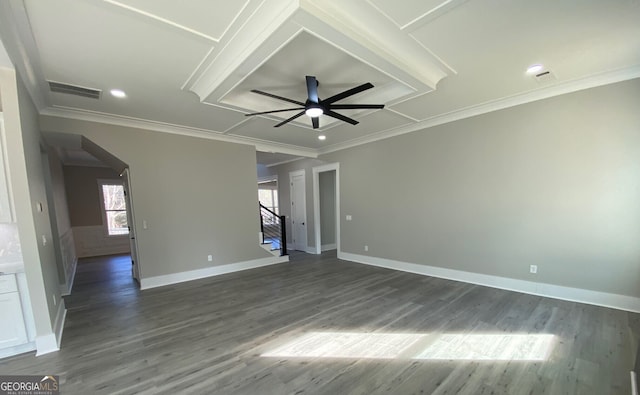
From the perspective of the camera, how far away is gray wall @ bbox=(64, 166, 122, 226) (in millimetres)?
7070

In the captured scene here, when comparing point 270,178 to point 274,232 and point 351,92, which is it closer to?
point 274,232

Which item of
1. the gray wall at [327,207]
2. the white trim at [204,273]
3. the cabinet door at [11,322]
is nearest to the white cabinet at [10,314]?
the cabinet door at [11,322]

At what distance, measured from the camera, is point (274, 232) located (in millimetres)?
8219

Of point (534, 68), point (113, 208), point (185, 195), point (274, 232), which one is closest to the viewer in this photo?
point (534, 68)

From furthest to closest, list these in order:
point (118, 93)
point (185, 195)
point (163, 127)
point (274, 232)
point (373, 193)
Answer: point (274, 232), point (373, 193), point (185, 195), point (163, 127), point (118, 93)

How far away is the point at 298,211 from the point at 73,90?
5270 millimetres

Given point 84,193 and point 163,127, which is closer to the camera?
point 163,127

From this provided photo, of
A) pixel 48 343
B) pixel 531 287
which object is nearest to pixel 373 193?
pixel 531 287

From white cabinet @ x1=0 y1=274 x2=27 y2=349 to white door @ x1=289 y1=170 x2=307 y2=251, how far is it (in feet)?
17.5

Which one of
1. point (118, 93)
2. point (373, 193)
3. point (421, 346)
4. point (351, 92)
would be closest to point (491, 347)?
point (421, 346)

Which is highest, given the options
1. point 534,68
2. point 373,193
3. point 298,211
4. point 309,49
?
point 309,49

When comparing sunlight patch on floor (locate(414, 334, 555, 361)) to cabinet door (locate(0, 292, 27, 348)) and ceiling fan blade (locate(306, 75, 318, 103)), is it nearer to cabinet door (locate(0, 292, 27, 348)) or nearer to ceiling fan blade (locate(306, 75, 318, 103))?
ceiling fan blade (locate(306, 75, 318, 103))

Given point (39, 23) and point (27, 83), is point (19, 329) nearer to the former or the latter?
point (27, 83)

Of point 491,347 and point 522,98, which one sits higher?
point 522,98
